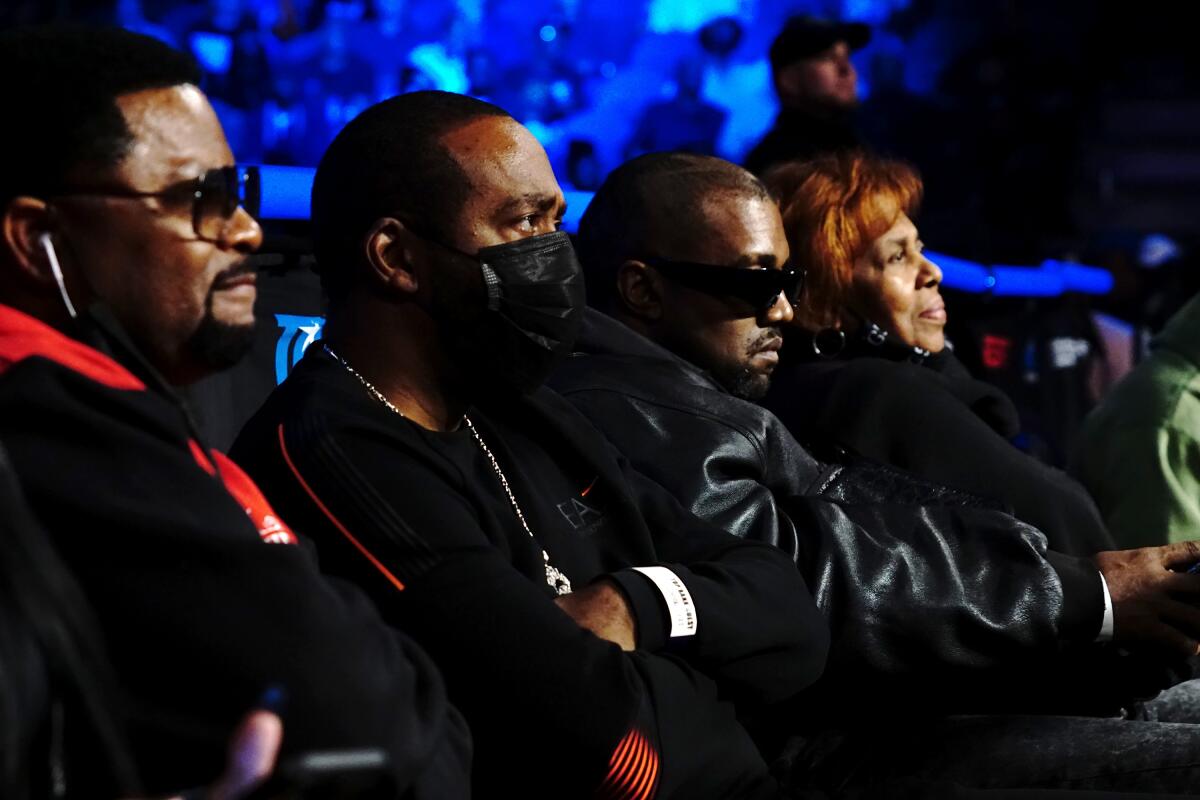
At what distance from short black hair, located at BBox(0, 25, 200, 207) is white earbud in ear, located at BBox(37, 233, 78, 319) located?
5cm

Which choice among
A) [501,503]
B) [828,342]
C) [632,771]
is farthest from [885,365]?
[632,771]

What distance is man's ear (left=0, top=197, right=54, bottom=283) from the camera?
1.72 m

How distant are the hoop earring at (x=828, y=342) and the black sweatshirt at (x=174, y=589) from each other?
2.27m

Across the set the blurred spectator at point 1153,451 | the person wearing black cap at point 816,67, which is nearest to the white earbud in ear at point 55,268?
the blurred spectator at point 1153,451

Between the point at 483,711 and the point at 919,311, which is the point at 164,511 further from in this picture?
the point at 919,311

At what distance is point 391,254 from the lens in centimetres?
236

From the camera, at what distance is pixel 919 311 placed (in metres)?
3.92

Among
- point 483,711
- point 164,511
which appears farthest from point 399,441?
point 164,511

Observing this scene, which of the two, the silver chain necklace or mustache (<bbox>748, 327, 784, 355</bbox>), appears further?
Answer: mustache (<bbox>748, 327, 784, 355</bbox>)

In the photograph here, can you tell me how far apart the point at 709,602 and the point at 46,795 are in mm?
1024

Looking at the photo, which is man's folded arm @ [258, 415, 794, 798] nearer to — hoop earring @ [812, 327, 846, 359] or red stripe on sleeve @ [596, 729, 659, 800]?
red stripe on sleeve @ [596, 729, 659, 800]

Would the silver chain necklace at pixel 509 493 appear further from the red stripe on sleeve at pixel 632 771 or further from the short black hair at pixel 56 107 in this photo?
the short black hair at pixel 56 107

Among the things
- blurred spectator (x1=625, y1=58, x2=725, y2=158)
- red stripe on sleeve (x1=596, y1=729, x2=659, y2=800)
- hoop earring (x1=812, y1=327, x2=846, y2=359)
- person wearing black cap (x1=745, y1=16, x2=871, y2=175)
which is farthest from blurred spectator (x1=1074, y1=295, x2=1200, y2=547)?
blurred spectator (x1=625, y1=58, x2=725, y2=158)

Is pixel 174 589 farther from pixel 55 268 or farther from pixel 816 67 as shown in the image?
pixel 816 67
